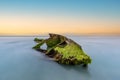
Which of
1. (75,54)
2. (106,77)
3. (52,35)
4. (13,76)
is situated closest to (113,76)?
(106,77)

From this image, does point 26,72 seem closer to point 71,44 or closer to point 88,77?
point 88,77

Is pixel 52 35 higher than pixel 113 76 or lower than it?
higher

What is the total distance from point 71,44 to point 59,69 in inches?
86.0

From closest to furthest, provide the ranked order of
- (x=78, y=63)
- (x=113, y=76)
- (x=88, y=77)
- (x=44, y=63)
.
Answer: (x=88, y=77) → (x=113, y=76) → (x=78, y=63) → (x=44, y=63)

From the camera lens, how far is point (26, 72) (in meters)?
7.43

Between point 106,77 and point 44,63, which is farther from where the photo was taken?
Answer: point 44,63

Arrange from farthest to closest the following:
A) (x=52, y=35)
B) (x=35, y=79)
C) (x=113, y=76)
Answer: (x=52, y=35) → (x=113, y=76) → (x=35, y=79)

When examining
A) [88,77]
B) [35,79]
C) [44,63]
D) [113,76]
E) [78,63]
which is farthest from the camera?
[44,63]

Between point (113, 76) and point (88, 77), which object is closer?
point (88, 77)

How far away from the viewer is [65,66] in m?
8.24

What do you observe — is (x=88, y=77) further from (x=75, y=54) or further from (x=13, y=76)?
(x=13, y=76)

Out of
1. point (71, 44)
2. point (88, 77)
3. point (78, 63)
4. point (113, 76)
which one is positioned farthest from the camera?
point (71, 44)

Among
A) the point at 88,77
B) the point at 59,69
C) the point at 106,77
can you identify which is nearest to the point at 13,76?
the point at 59,69

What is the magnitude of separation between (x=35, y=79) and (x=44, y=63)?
251 centimetres
